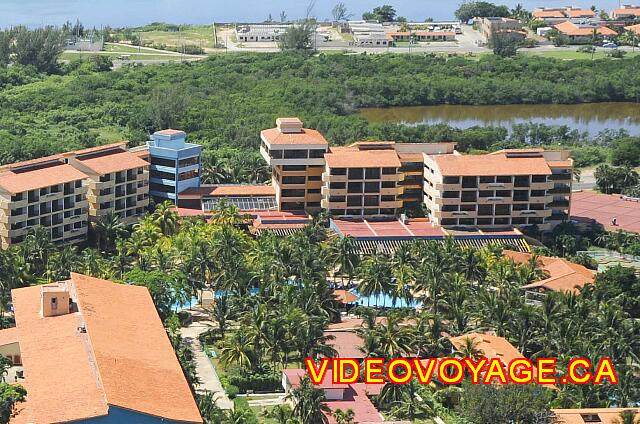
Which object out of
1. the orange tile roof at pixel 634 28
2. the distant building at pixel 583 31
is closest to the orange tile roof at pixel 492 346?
the distant building at pixel 583 31

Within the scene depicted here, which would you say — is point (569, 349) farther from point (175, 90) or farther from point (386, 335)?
point (175, 90)

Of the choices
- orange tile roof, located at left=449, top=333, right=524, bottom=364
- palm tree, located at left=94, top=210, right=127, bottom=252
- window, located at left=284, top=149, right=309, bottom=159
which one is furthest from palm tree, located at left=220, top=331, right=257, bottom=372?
window, located at left=284, top=149, right=309, bottom=159

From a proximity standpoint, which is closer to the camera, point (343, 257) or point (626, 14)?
point (343, 257)

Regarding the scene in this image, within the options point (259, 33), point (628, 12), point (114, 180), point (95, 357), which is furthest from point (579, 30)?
A: point (95, 357)

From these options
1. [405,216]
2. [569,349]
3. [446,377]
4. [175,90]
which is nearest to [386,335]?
[446,377]

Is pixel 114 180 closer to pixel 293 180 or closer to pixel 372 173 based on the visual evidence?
pixel 293 180

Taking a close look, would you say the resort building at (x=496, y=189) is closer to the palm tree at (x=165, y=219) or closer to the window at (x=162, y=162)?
the window at (x=162, y=162)
